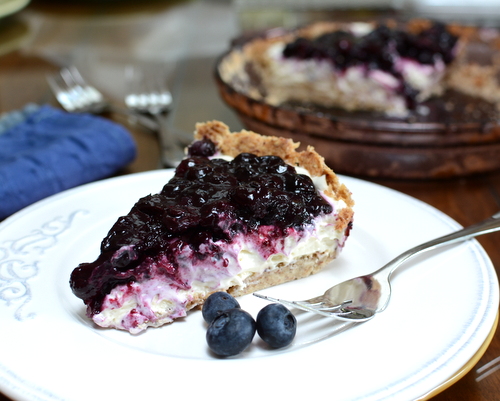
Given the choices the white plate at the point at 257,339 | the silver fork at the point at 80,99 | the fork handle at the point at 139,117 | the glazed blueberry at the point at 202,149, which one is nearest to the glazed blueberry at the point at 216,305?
the white plate at the point at 257,339

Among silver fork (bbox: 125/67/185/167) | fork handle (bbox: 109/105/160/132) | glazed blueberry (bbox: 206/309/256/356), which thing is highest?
glazed blueberry (bbox: 206/309/256/356)

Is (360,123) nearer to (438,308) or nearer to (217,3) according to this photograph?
(438,308)

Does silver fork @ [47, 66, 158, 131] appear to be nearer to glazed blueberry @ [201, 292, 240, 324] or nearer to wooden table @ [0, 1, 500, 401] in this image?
wooden table @ [0, 1, 500, 401]

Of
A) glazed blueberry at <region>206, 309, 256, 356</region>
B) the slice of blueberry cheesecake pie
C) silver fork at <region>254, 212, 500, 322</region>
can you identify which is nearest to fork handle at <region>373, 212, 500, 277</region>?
silver fork at <region>254, 212, 500, 322</region>

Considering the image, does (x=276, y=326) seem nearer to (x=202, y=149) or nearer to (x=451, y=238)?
(x=451, y=238)

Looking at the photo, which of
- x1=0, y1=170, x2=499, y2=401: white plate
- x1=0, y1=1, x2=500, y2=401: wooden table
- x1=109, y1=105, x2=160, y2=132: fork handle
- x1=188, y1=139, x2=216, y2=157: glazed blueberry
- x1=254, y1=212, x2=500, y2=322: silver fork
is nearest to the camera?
x1=0, y1=170, x2=499, y2=401: white plate

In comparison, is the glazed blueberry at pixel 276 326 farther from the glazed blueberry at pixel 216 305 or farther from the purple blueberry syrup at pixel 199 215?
the purple blueberry syrup at pixel 199 215
